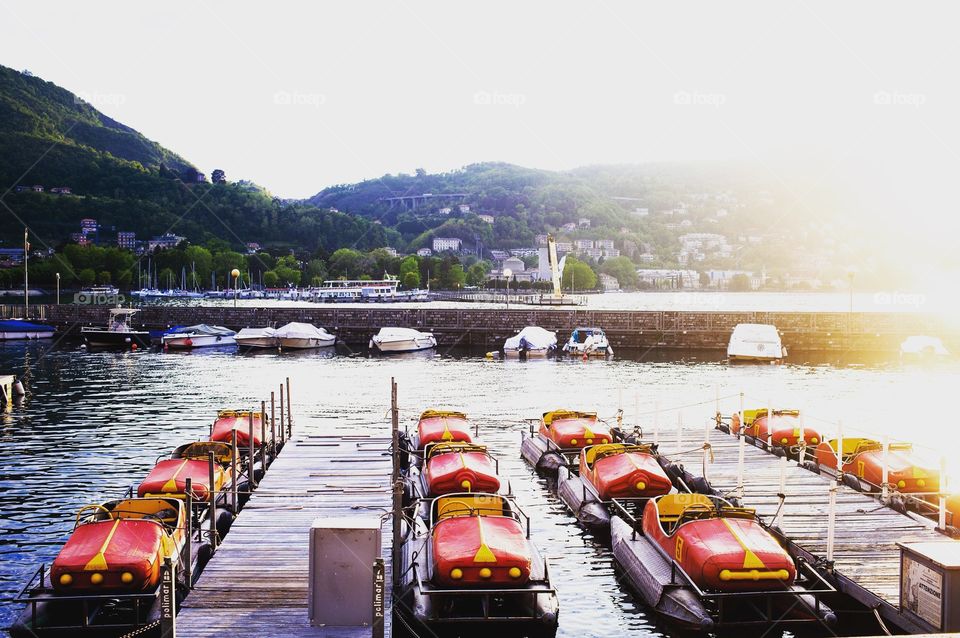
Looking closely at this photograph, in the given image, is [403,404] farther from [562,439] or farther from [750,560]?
[750,560]

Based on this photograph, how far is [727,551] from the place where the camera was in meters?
15.1

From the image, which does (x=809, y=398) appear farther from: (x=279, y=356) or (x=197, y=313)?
(x=197, y=313)

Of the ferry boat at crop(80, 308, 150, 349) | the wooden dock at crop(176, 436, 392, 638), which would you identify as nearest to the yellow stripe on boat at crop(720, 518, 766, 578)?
the wooden dock at crop(176, 436, 392, 638)

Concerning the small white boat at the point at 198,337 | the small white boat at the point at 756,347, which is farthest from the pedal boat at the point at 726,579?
the small white boat at the point at 198,337

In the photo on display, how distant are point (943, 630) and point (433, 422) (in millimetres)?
17315

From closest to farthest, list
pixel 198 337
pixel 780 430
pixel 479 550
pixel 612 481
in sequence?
pixel 479 550
pixel 612 481
pixel 780 430
pixel 198 337

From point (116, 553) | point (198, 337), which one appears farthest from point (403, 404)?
point (198, 337)

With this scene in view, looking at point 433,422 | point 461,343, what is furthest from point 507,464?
point 461,343

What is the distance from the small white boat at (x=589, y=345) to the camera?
74.6 m

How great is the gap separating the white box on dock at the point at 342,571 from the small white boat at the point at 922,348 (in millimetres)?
71157

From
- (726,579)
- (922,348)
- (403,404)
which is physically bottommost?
(403,404)

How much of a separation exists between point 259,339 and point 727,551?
71234 mm

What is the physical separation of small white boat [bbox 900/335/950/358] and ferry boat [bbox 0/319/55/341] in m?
79.5

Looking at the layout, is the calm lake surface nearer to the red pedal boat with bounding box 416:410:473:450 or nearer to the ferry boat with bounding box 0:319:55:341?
the red pedal boat with bounding box 416:410:473:450
